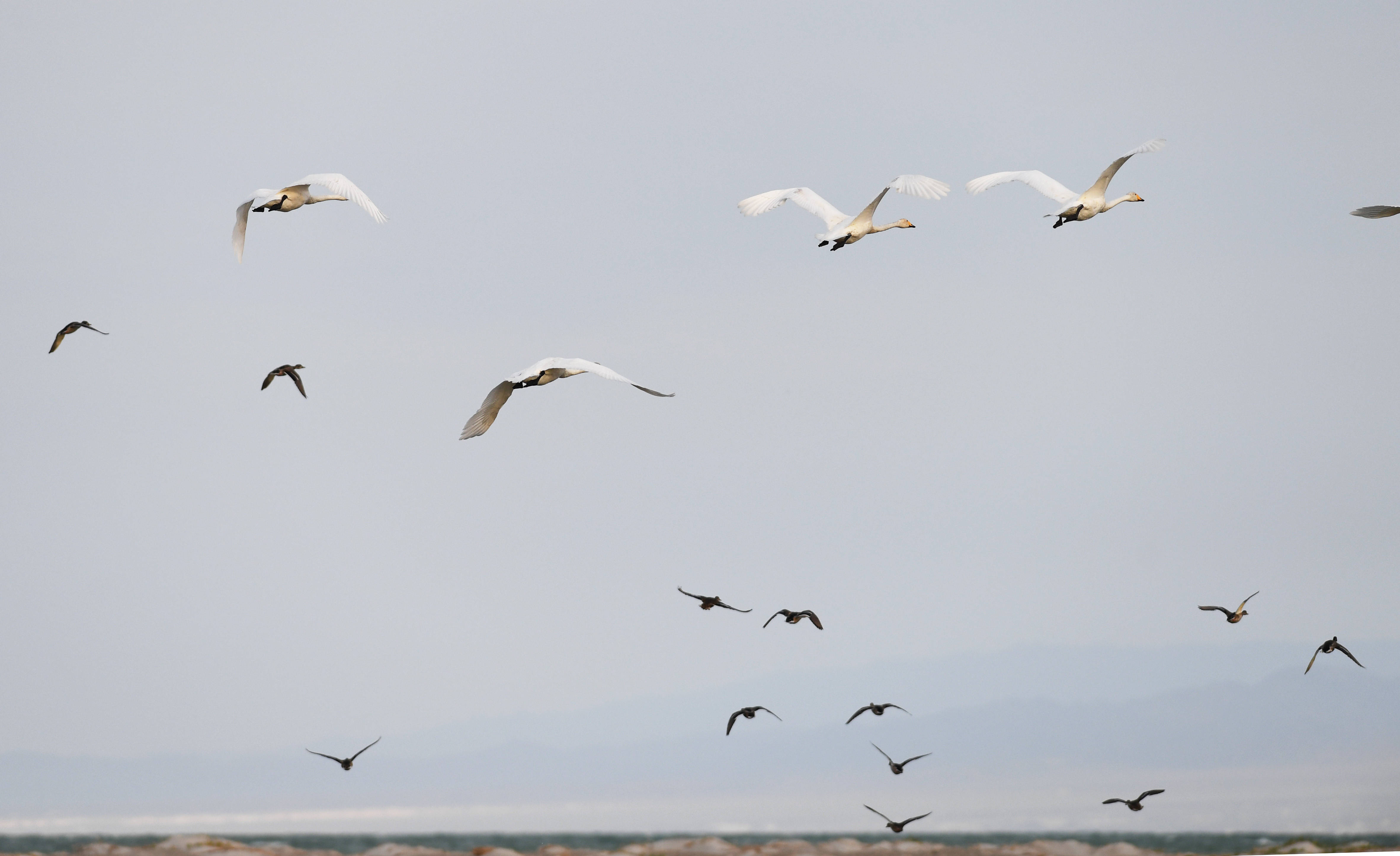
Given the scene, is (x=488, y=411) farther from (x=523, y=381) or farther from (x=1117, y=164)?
(x=1117, y=164)

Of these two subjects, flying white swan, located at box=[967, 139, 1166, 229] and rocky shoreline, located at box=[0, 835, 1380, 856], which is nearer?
flying white swan, located at box=[967, 139, 1166, 229]

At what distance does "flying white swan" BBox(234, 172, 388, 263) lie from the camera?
21.9 m

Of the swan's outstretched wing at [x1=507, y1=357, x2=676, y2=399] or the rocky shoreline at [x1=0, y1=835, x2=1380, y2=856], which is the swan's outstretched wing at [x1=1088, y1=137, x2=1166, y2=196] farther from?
the rocky shoreline at [x1=0, y1=835, x2=1380, y2=856]

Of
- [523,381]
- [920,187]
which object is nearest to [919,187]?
[920,187]

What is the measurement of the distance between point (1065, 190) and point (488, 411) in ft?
35.5

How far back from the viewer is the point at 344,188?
74.0 feet

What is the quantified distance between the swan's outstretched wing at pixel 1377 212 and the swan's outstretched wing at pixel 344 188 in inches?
485

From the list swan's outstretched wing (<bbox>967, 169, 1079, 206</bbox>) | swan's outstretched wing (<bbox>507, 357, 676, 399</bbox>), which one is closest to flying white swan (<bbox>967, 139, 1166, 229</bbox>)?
swan's outstretched wing (<bbox>967, 169, 1079, 206</bbox>)

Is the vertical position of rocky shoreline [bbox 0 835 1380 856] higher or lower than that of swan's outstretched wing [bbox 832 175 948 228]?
lower

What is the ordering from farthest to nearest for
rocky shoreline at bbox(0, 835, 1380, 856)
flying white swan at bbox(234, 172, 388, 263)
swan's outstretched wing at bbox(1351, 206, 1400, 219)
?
rocky shoreline at bbox(0, 835, 1380, 856) → flying white swan at bbox(234, 172, 388, 263) → swan's outstretched wing at bbox(1351, 206, 1400, 219)

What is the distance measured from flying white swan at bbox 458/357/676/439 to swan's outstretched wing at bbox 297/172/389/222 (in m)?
3.72

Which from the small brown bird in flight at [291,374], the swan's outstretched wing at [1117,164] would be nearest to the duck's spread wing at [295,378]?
the small brown bird in flight at [291,374]

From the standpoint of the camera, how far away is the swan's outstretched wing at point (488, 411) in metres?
18.1

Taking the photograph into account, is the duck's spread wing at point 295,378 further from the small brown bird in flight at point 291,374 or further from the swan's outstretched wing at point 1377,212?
the swan's outstretched wing at point 1377,212
